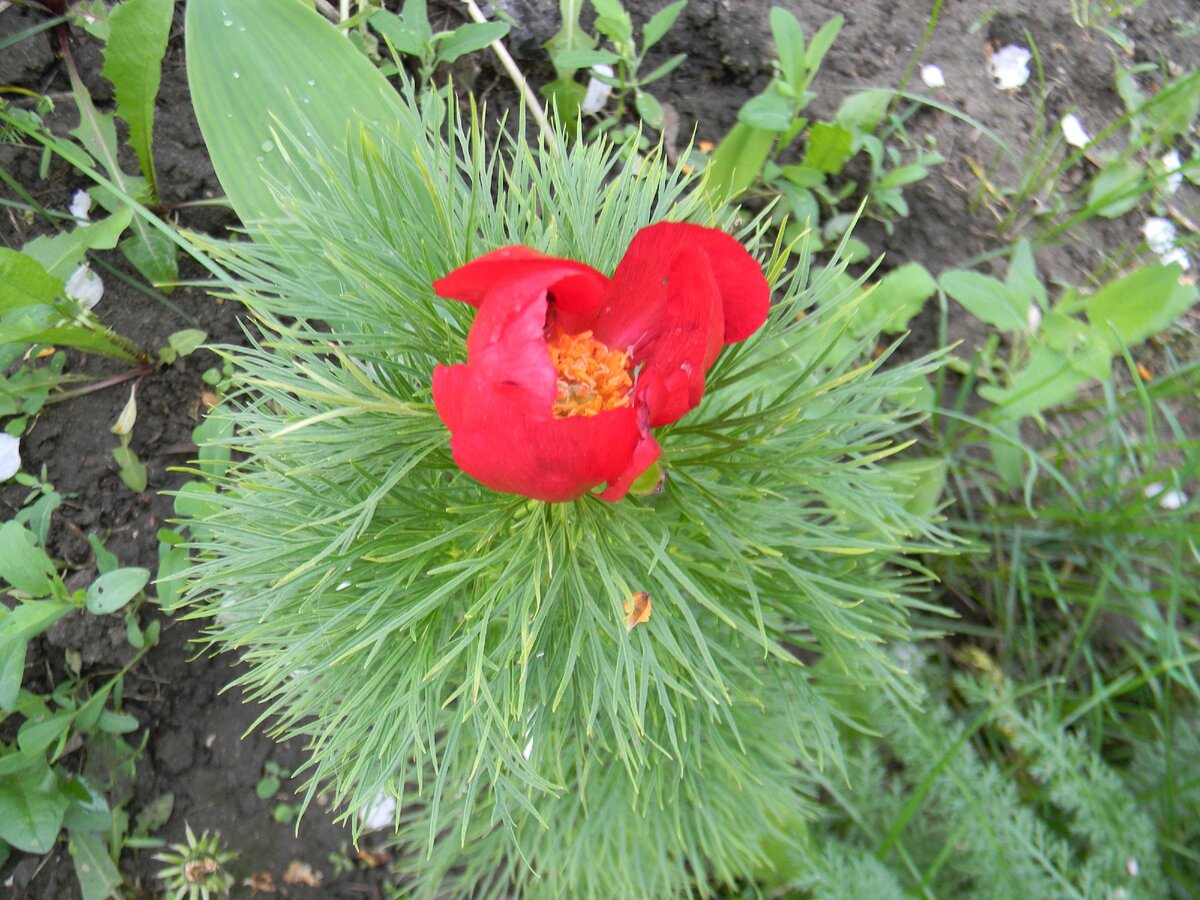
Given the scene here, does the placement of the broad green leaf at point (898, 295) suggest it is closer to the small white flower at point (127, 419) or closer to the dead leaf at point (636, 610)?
the dead leaf at point (636, 610)

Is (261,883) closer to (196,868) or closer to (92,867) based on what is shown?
(196,868)

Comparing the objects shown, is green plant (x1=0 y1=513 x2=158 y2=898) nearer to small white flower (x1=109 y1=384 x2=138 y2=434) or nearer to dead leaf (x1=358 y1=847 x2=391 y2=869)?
small white flower (x1=109 y1=384 x2=138 y2=434)

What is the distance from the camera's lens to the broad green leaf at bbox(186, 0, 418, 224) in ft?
2.63

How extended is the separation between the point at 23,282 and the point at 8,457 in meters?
0.23

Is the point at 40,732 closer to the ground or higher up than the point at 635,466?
closer to the ground

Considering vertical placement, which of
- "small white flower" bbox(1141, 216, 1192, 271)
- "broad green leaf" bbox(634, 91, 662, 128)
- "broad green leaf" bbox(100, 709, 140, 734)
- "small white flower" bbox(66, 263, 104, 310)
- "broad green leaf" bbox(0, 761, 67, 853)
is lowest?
"broad green leaf" bbox(0, 761, 67, 853)

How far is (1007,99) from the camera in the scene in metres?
1.32

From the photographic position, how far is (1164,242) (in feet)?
4.26

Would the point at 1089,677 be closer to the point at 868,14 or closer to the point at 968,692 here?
the point at 968,692

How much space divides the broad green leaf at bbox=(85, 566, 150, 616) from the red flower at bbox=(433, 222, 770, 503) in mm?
577

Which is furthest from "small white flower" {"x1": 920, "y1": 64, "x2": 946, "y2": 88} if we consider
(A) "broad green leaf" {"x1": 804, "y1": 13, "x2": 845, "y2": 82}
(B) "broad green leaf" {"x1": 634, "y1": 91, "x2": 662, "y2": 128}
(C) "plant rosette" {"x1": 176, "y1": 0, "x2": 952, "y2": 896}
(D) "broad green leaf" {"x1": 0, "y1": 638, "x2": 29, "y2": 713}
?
(D) "broad green leaf" {"x1": 0, "y1": 638, "x2": 29, "y2": 713}

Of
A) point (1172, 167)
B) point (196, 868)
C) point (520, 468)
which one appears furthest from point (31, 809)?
point (1172, 167)

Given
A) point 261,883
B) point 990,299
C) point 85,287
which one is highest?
point 990,299

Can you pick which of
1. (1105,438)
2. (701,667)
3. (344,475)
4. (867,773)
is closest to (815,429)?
(701,667)
